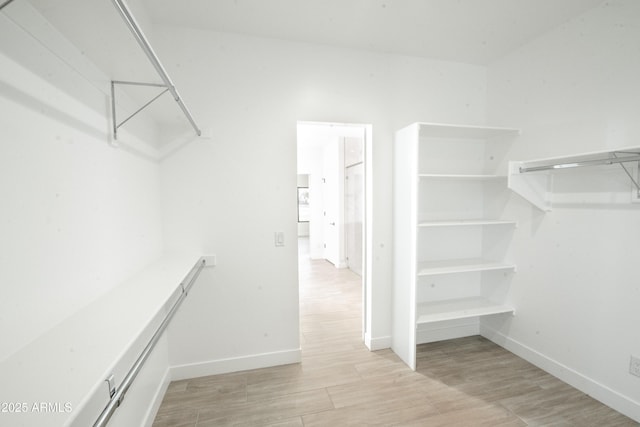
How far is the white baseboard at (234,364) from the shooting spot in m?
2.18

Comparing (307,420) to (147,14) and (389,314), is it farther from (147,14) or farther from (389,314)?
(147,14)

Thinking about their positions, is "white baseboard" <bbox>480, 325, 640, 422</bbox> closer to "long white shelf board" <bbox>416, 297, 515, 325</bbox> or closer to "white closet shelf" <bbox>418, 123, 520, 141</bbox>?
"long white shelf board" <bbox>416, 297, 515, 325</bbox>

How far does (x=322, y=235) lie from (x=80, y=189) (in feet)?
19.1

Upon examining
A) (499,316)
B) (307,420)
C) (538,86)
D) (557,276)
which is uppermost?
(538,86)

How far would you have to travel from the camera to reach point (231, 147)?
7.20ft

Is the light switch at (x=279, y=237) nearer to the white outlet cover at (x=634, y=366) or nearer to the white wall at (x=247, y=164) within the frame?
the white wall at (x=247, y=164)

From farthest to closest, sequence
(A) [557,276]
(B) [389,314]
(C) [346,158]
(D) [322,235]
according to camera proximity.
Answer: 1. (D) [322,235]
2. (C) [346,158]
3. (B) [389,314]
4. (A) [557,276]

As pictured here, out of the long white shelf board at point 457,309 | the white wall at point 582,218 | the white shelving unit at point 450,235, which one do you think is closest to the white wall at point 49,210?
the white shelving unit at point 450,235

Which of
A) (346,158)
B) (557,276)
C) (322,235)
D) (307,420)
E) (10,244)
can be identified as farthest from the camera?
(322,235)

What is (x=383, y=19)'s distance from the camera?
202cm

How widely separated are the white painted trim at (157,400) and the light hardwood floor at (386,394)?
40 millimetres

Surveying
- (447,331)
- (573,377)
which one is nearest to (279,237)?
(447,331)

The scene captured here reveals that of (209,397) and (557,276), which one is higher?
(557,276)

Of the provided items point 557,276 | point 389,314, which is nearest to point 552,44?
point 557,276
